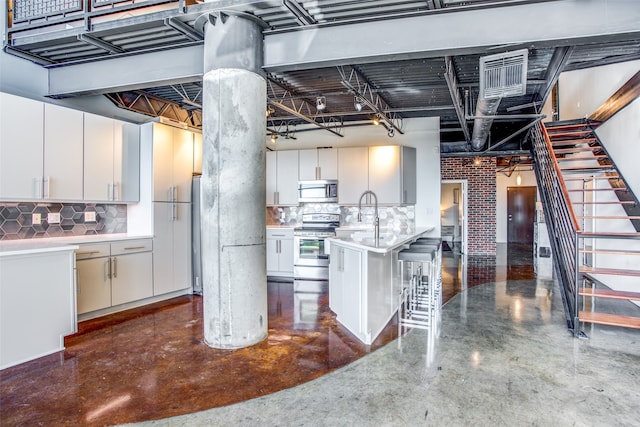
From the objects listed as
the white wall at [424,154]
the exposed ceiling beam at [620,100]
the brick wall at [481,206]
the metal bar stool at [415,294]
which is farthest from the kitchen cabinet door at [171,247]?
the brick wall at [481,206]

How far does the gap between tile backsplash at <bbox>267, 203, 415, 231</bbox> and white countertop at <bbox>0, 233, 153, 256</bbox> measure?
3.09 m

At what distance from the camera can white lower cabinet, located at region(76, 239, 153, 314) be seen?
4.06m

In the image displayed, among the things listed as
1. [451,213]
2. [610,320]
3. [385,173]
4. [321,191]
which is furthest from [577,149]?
[451,213]

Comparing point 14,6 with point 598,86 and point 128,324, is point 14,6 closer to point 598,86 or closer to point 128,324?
point 128,324

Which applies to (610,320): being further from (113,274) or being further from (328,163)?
(113,274)

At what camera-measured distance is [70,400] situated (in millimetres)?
2439

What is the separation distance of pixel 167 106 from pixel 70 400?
4.91 metres

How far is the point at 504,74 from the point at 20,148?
4.93 metres

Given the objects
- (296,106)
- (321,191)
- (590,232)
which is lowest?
(590,232)

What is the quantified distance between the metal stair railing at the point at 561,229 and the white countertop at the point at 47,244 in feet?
16.4

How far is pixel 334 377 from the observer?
271 centimetres

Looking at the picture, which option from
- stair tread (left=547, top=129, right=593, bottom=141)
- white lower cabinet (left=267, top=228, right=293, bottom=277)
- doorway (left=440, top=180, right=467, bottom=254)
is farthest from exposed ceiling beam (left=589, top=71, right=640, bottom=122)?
doorway (left=440, top=180, right=467, bottom=254)

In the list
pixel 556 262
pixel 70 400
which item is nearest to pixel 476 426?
pixel 70 400

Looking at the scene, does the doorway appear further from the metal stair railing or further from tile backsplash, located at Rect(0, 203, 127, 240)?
tile backsplash, located at Rect(0, 203, 127, 240)
